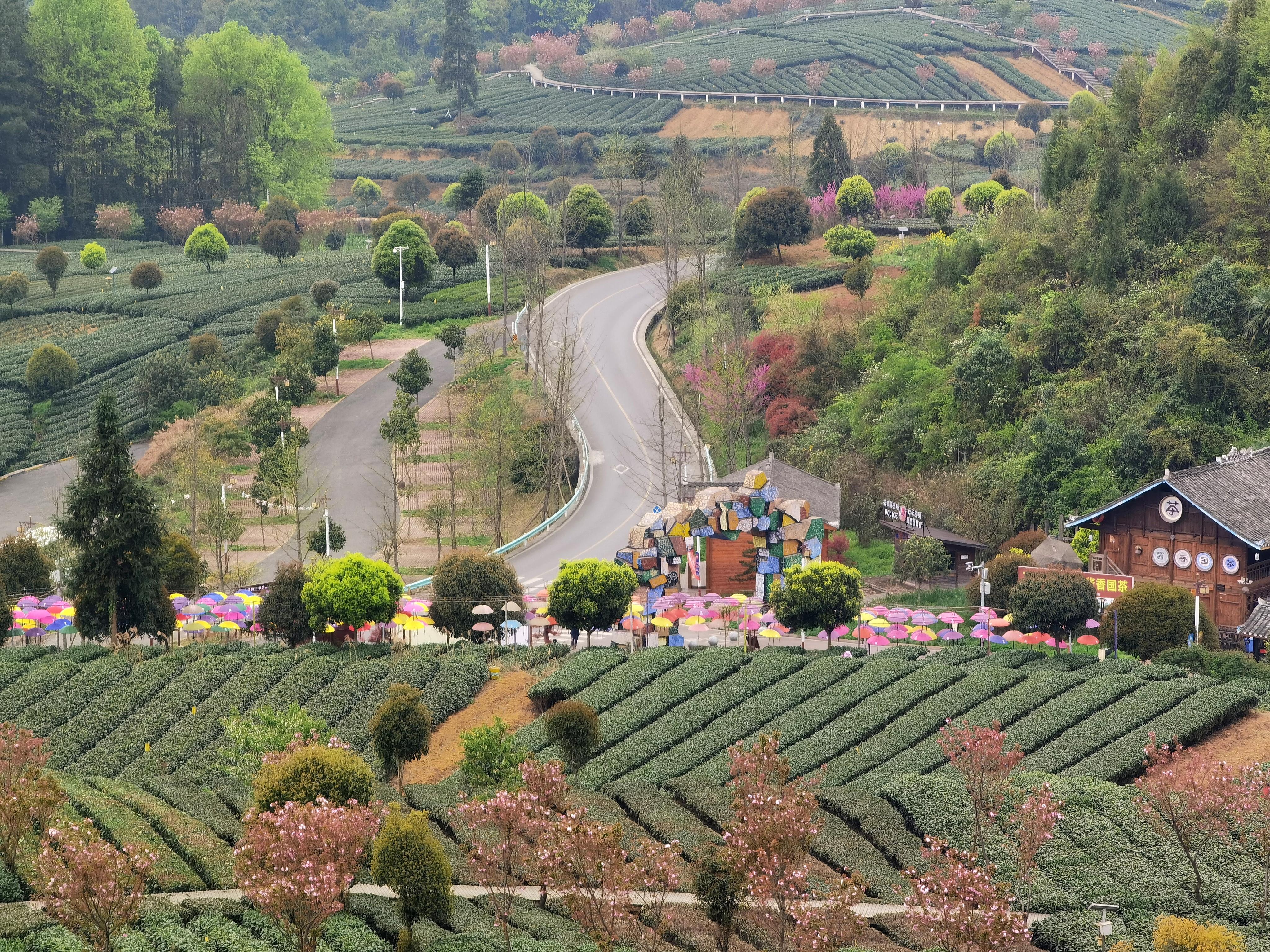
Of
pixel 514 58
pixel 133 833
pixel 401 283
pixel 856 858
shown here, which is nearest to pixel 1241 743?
pixel 856 858

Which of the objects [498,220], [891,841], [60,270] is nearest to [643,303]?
[498,220]

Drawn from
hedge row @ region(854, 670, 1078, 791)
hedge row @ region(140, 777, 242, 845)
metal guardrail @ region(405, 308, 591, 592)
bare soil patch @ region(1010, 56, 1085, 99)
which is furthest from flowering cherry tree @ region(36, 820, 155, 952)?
bare soil patch @ region(1010, 56, 1085, 99)

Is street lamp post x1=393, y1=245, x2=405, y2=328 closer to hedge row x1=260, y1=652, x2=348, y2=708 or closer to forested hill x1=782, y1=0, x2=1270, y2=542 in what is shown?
forested hill x1=782, y1=0, x2=1270, y2=542

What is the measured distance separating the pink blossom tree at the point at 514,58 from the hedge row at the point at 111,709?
14573 centimetres

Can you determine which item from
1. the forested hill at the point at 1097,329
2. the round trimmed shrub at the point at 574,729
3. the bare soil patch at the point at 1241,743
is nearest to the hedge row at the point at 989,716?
the bare soil patch at the point at 1241,743

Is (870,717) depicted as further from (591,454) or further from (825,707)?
(591,454)

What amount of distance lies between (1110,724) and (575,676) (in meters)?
14.2

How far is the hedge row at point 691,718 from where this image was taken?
1544 inches

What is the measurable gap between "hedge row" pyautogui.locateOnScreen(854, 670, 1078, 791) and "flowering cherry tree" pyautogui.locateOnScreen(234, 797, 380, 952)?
14369 millimetres

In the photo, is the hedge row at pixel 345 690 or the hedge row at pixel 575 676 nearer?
the hedge row at pixel 345 690

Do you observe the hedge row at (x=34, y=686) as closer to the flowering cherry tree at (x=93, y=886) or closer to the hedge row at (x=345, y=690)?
the hedge row at (x=345, y=690)

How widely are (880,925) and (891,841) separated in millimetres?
3803

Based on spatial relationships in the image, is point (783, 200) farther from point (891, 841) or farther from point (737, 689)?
point (891, 841)

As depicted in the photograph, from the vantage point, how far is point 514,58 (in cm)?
18425
